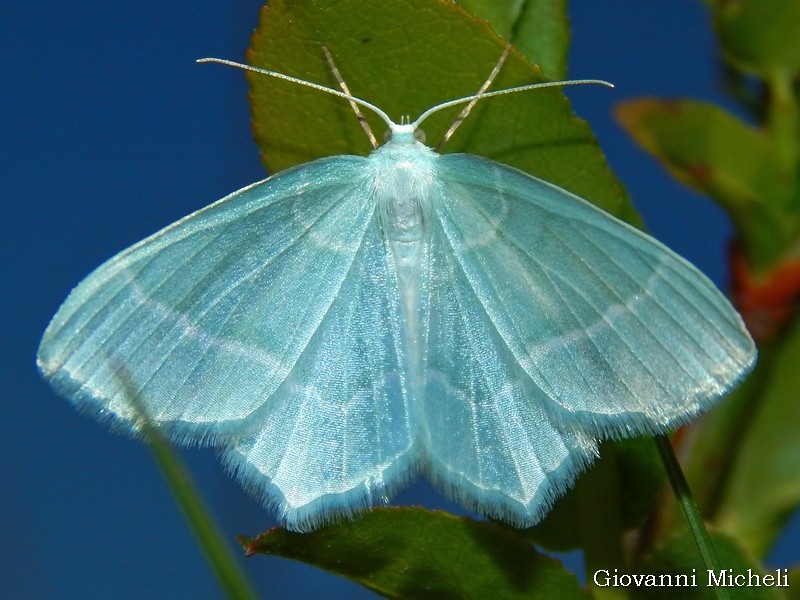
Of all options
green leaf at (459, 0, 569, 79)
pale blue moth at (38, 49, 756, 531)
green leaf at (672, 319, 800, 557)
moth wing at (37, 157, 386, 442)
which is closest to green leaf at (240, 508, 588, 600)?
pale blue moth at (38, 49, 756, 531)

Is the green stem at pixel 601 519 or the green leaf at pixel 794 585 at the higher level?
the green stem at pixel 601 519

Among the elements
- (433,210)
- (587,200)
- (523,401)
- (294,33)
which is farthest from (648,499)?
(294,33)

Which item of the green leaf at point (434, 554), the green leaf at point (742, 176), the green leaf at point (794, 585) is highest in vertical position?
the green leaf at point (742, 176)

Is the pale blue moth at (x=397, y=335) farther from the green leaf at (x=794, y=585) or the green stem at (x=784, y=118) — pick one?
the green stem at (x=784, y=118)

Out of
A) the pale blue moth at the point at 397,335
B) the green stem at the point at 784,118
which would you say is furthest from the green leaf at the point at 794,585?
the green stem at the point at 784,118

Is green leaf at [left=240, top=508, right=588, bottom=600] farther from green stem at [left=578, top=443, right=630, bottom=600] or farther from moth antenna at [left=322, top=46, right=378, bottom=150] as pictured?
moth antenna at [left=322, top=46, right=378, bottom=150]

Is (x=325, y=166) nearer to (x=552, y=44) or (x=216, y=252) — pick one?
(x=216, y=252)

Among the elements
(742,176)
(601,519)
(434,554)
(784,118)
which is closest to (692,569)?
(601,519)
